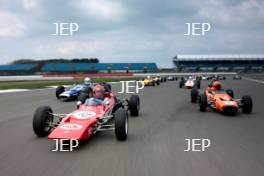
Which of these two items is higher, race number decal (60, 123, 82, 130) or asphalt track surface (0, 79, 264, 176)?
race number decal (60, 123, 82, 130)

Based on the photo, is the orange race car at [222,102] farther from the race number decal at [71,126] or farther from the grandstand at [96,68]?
the grandstand at [96,68]

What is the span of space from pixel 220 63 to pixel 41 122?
313 ft

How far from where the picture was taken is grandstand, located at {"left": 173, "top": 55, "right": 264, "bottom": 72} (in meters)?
91.6

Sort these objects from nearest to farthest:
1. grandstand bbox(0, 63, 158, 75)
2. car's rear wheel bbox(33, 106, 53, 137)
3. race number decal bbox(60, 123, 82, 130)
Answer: race number decal bbox(60, 123, 82, 130)
car's rear wheel bbox(33, 106, 53, 137)
grandstand bbox(0, 63, 158, 75)

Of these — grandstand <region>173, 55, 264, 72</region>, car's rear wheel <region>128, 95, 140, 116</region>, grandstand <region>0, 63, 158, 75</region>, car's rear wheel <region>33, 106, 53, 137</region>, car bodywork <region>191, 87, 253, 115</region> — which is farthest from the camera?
grandstand <region>173, 55, 264, 72</region>

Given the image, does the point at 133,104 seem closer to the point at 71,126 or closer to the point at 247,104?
the point at 247,104

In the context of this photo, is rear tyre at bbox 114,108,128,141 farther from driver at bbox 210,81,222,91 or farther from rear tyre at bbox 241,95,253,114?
driver at bbox 210,81,222,91

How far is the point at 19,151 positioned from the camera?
6.78m

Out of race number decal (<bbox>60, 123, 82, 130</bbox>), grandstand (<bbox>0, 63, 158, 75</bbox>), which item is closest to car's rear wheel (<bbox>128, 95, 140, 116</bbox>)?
race number decal (<bbox>60, 123, 82, 130</bbox>)

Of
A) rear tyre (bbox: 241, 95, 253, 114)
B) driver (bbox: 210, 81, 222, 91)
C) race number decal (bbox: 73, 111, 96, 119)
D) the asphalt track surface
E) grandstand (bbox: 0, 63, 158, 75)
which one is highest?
grandstand (bbox: 0, 63, 158, 75)

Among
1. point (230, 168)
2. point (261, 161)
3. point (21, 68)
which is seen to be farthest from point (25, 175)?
point (21, 68)

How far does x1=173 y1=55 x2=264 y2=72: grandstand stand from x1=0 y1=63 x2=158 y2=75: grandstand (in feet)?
30.5

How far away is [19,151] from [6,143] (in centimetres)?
98

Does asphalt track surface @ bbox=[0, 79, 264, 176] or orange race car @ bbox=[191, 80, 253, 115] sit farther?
orange race car @ bbox=[191, 80, 253, 115]
